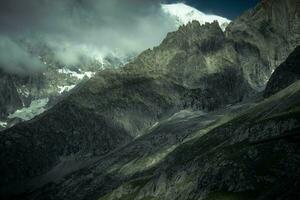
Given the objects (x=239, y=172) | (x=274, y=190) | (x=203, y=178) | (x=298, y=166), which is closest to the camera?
(x=274, y=190)

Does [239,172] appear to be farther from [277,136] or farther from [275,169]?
[277,136]

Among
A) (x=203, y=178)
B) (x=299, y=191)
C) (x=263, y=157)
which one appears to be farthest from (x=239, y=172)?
(x=299, y=191)

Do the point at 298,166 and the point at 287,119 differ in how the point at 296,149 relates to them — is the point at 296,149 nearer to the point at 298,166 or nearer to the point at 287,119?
the point at 298,166

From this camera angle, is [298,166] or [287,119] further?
[287,119]

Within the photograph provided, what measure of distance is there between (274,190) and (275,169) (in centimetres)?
2448

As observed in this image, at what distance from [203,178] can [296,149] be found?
36439 millimetres

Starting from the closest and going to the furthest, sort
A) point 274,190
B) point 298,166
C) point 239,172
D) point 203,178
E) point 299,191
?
point 299,191 → point 274,190 → point 298,166 → point 239,172 → point 203,178

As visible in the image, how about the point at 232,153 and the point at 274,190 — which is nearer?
the point at 274,190

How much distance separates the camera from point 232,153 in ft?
655

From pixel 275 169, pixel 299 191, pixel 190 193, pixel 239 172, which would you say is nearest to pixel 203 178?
pixel 190 193

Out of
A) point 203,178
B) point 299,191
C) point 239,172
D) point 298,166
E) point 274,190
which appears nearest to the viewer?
point 299,191

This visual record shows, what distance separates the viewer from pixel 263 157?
576 ft

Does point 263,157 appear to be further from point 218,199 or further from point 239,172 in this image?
point 218,199

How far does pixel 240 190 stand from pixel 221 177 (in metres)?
18.1
